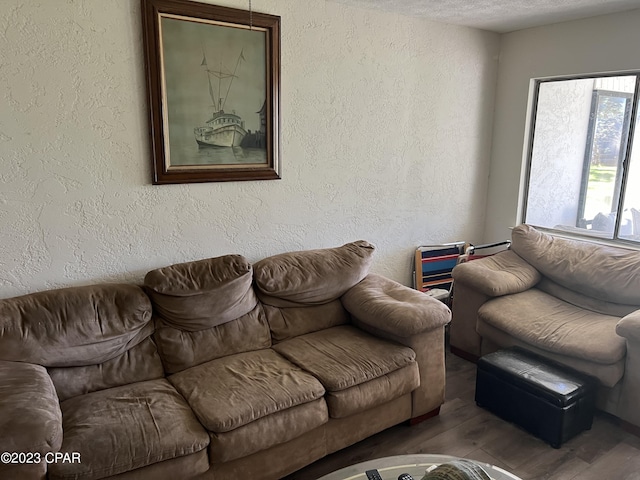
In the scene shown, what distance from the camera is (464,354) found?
3.48 meters

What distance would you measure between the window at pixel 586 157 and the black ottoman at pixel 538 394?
151cm

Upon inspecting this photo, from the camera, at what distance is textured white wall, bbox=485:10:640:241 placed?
3.32 m

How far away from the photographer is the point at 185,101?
8.73 ft

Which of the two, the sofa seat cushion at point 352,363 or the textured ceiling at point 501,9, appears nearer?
the sofa seat cushion at point 352,363

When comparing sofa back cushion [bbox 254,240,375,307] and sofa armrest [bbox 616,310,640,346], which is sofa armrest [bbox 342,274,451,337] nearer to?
sofa back cushion [bbox 254,240,375,307]

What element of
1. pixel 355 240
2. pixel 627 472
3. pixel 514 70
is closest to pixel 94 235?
pixel 355 240

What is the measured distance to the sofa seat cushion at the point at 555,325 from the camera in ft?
8.54

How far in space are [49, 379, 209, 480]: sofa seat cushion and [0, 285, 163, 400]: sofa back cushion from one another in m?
0.13

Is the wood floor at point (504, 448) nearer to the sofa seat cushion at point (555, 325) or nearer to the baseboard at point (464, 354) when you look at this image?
the sofa seat cushion at point (555, 325)

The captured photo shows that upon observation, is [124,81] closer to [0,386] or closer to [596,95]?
[0,386]

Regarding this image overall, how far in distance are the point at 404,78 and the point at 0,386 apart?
3.11 metres
